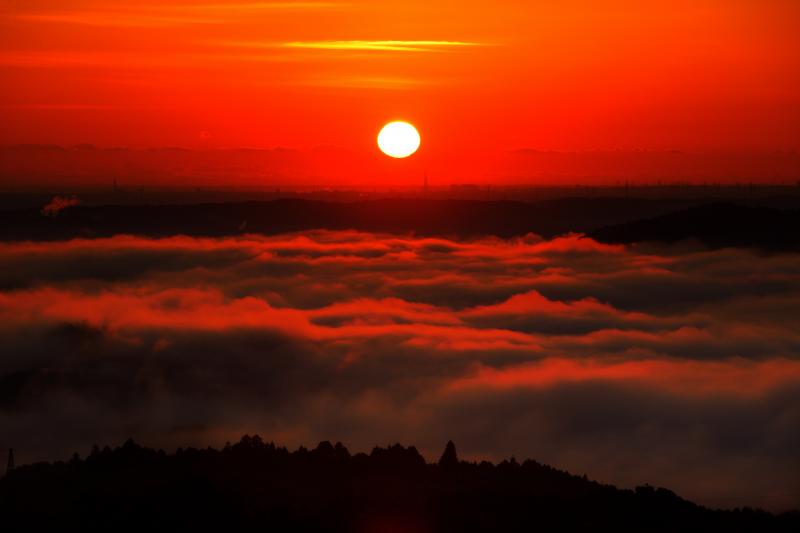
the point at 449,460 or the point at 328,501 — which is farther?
the point at 449,460

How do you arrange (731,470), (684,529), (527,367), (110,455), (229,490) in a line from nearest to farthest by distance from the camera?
1. (684,529)
2. (229,490)
3. (110,455)
4. (731,470)
5. (527,367)

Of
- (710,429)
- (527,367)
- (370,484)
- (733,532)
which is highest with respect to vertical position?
(527,367)

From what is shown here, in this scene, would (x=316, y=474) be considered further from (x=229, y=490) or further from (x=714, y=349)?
(x=714, y=349)

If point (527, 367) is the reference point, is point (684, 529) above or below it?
below

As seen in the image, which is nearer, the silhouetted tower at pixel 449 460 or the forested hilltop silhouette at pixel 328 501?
the forested hilltop silhouette at pixel 328 501

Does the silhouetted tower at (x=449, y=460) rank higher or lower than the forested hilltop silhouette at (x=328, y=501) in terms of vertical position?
higher

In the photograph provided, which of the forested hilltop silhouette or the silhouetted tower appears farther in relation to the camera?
the silhouetted tower

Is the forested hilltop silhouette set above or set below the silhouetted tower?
below

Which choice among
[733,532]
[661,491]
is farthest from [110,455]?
[733,532]
